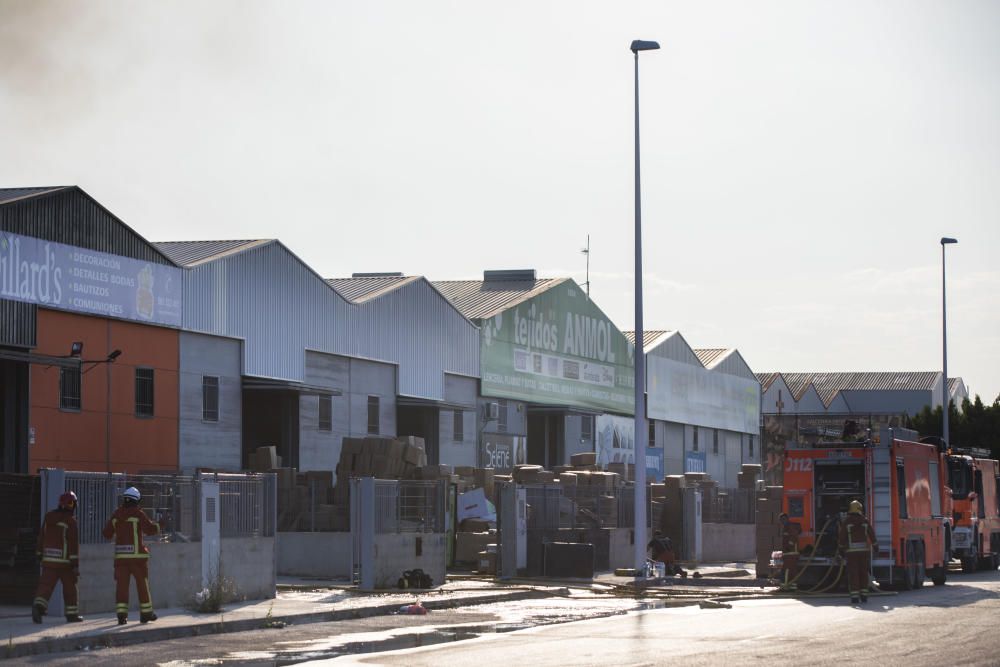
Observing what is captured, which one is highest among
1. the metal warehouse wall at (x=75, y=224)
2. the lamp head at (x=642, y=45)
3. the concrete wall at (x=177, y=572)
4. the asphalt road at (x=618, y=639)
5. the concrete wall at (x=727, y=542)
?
the lamp head at (x=642, y=45)

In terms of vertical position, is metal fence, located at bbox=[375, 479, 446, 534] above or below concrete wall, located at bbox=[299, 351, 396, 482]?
below

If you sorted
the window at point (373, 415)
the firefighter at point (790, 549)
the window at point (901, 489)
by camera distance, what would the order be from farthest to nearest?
the window at point (373, 415) → the firefighter at point (790, 549) → the window at point (901, 489)

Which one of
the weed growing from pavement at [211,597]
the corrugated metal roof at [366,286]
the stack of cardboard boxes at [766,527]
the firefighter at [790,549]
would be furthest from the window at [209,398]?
the firefighter at [790,549]

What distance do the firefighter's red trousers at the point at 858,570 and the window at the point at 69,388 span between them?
17.8 metres

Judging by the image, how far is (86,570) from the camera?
22.1 m

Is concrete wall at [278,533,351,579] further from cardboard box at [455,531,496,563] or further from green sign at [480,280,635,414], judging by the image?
green sign at [480,280,635,414]

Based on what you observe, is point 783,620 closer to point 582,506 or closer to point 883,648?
point 883,648

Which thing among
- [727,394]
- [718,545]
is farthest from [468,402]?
[727,394]

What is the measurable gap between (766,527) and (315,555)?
32.4 feet

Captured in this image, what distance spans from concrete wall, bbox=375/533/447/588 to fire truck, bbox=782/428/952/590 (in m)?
6.67

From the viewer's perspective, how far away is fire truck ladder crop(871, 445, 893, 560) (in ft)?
92.6

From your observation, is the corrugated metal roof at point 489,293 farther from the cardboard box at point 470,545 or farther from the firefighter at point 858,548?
the firefighter at point 858,548

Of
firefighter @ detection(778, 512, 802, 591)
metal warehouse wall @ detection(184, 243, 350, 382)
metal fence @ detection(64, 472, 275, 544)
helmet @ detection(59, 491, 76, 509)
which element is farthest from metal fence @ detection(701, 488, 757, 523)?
helmet @ detection(59, 491, 76, 509)

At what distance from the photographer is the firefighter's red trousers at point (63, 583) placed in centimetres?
2041
